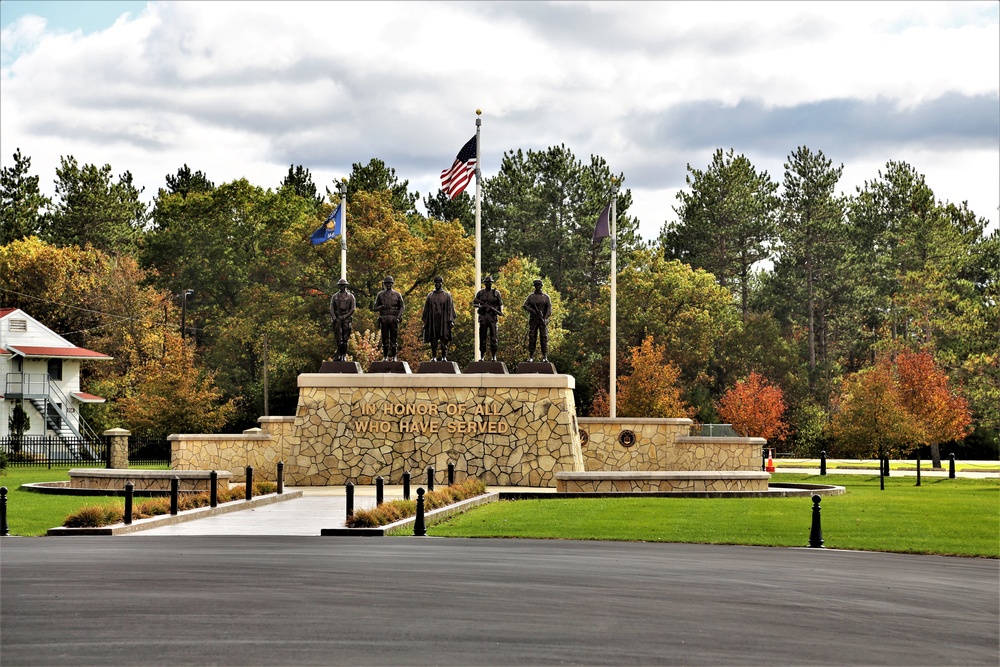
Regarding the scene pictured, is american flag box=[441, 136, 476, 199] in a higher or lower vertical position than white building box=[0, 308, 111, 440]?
higher

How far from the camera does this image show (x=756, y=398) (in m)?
58.8

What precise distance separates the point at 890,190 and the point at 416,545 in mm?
72465

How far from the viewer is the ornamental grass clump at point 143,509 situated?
21641mm

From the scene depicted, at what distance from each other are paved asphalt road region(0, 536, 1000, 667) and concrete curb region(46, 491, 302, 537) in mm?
2519

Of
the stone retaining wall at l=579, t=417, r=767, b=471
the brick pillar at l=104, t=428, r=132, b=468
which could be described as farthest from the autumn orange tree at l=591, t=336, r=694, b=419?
the brick pillar at l=104, t=428, r=132, b=468

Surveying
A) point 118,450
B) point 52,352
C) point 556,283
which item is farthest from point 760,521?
point 556,283

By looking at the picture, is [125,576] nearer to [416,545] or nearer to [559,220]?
[416,545]

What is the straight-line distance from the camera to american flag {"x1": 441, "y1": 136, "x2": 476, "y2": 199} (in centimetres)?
3812

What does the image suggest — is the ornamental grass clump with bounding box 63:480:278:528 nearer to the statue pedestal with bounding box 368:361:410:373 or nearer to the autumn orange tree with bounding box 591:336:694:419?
the statue pedestal with bounding box 368:361:410:373

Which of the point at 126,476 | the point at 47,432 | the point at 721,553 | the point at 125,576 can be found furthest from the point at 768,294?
the point at 125,576

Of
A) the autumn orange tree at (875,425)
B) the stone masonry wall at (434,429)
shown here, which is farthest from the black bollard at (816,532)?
the autumn orange tree at (875,425)

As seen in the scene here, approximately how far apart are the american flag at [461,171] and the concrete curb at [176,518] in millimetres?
11460

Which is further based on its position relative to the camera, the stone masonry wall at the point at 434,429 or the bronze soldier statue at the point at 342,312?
the bronze soldier statue at the point at 342,312

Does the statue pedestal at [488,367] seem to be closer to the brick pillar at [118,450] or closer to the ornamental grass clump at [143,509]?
the ornamental grass clump at [143,509]
